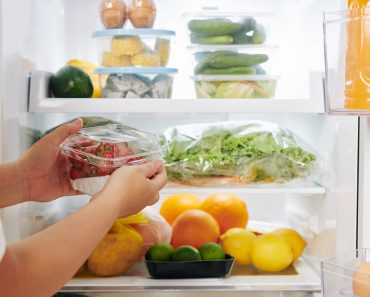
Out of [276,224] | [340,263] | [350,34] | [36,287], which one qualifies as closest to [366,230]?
[340,263]

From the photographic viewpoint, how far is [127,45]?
5.33ft

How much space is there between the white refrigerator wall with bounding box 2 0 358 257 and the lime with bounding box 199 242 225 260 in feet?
0.92

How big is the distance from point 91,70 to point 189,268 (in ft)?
1.96

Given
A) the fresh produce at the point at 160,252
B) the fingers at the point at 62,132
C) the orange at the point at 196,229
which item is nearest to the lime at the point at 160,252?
the fresh produce at the point at 160,252

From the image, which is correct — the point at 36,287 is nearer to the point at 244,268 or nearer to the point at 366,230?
the point at 366,230

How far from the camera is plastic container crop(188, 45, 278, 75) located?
5.44 feet

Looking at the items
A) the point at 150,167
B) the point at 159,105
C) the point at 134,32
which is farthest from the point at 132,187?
the point at 134,32

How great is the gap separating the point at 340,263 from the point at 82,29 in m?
1.07

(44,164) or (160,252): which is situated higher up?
(44,164)

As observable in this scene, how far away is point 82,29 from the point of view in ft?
6.26

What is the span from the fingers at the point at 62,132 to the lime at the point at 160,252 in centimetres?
45

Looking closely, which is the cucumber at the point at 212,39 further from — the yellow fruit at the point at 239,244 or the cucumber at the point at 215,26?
the yellow fruit at the point at 239,244

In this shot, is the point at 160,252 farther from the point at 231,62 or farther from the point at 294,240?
the point at 231,62

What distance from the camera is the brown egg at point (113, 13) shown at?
160 cm
